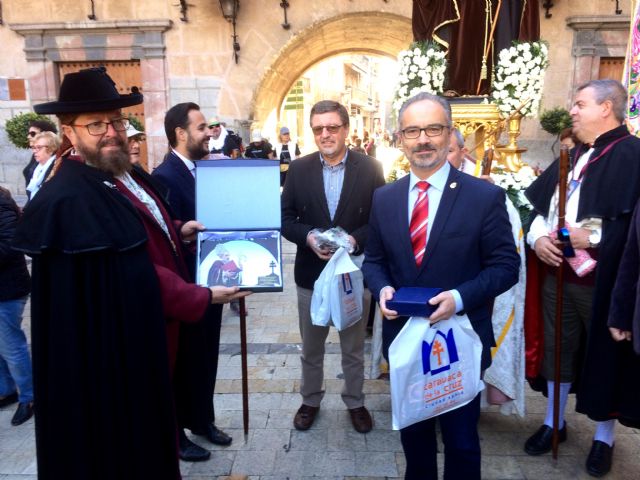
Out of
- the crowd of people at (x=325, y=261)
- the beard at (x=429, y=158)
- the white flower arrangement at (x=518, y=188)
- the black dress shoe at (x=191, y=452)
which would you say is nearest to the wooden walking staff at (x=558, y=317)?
the crowd of people at (x=325, y=261)

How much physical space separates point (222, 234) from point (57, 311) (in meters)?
0.83

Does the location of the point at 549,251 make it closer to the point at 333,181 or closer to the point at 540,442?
the point at 540,442

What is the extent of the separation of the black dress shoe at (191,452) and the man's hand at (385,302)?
5.57 ft

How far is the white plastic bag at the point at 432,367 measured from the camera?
77.9 inches

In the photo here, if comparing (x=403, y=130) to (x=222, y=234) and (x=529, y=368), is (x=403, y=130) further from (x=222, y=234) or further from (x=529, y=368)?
(x=529, y=368)

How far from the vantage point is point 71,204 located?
6.30 ft

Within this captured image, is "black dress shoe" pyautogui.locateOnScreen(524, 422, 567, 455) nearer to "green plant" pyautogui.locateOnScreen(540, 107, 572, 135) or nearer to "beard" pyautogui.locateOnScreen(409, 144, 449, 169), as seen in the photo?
"beard" pyautogui.locateOnScreen(409, 144, 449, 169)

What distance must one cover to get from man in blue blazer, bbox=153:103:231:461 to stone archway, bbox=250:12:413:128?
7.60 metres

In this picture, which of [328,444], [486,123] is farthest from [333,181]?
[486,123]

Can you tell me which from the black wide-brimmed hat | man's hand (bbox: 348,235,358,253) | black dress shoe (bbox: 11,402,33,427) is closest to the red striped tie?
man's hand (bbox: 348,235,358,253)

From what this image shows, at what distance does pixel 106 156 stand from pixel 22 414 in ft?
8.04

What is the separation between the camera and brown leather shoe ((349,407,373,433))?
10.6ft

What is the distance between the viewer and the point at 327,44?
11625 millimetres

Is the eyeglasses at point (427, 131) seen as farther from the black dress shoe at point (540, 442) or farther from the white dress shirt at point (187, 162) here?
the black dress shoe at point (540, 442)
